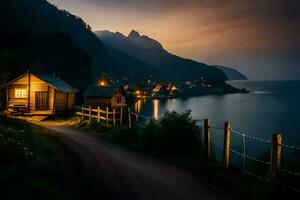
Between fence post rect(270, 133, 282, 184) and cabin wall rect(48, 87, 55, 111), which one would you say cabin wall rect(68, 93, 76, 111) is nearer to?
cabin wall rect(48, 87, 55, 111)

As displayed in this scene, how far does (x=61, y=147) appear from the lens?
55.8 ft

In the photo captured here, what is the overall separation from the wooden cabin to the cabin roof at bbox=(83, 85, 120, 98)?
17.8m

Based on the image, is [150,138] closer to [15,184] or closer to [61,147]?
[61,147]

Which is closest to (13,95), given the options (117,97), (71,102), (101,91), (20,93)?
(20,93)

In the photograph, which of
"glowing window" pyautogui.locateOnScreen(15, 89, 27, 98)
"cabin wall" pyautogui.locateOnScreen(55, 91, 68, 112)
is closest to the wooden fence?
"cabin wall" pyautogui.locateOnScreen(55, 91, 68, 112)

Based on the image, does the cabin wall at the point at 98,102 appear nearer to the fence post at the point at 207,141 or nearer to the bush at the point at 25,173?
the bush at the point at 25,173

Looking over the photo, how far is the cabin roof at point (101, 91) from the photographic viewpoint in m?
57.7

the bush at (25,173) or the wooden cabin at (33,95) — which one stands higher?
the wooden cabin at (33,95)

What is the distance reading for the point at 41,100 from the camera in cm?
3938

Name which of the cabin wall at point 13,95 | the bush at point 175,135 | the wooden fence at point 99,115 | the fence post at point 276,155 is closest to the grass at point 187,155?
the bush at point 175,135

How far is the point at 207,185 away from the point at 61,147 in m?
9.10

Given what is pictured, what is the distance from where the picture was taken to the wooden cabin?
38906mm

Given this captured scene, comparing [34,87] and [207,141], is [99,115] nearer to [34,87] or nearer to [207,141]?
[34,87]

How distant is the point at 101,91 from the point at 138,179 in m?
48.3
